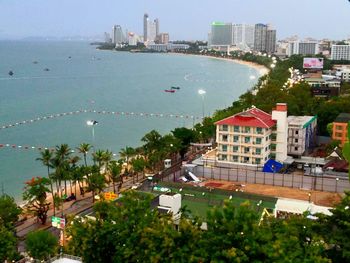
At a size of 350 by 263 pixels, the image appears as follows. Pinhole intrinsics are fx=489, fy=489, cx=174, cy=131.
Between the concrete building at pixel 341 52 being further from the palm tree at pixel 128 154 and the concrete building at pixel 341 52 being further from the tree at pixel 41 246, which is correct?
the tree at pixel 41 246

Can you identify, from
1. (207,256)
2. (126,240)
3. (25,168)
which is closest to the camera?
(207,256)

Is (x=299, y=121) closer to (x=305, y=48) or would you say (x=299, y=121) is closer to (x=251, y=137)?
(x=251, y=137)

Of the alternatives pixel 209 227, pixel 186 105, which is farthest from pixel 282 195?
pixel 186 105

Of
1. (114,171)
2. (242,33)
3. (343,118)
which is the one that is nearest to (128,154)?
(114,171)

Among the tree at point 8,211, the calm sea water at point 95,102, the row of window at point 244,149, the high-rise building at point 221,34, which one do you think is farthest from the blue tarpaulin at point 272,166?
the high-rise building at point 221,34

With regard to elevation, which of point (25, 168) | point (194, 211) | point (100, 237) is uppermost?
point (100, 237)

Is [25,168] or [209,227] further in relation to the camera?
[25,168]

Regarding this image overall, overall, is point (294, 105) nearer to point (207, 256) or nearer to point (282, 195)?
point (282, 195)
